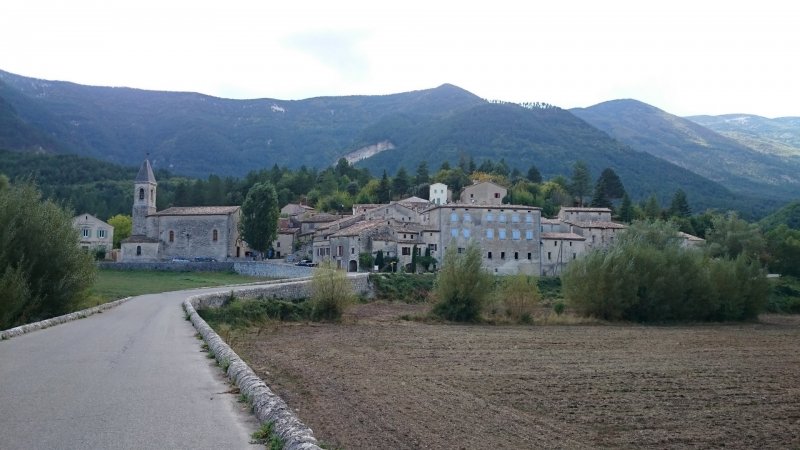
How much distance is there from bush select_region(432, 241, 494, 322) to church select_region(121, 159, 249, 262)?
39.2m

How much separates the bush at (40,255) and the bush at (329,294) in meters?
12.0

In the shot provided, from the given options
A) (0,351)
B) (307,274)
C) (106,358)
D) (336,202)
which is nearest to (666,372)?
(106,358)

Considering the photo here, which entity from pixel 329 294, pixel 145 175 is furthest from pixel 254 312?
pixel 145 175

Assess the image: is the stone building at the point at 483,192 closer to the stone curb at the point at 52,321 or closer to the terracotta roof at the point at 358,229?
the terracotta roof at the point at 358,229

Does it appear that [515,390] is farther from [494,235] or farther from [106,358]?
[494,235]

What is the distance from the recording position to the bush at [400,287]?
188 ft

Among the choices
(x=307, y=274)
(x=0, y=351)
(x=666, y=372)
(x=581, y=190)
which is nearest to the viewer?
(x=0, y=351)

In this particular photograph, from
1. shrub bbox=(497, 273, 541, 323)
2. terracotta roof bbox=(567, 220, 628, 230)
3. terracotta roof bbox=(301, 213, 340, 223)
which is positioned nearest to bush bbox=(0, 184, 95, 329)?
shrub bbox=(497, 273, 541, 323)

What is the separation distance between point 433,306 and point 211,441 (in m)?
37.4

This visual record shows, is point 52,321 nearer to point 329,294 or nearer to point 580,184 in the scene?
point 329,294

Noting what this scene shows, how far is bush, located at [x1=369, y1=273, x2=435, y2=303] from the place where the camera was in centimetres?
5735

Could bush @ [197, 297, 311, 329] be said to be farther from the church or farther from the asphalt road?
the church

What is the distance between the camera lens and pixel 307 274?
58.8 metres

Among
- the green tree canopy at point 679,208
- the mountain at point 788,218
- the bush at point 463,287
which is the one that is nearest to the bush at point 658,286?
the bush at point 463,287
